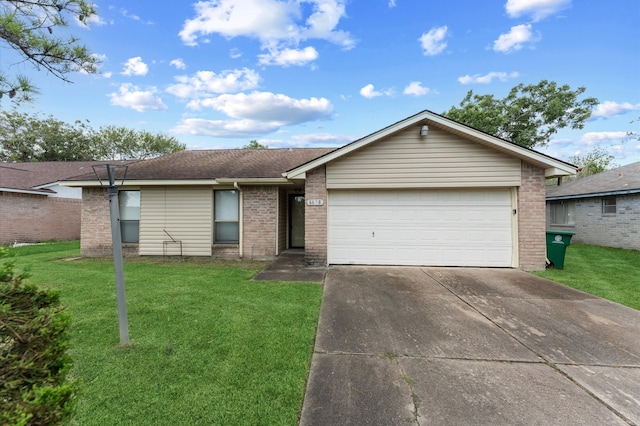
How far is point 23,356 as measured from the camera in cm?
164

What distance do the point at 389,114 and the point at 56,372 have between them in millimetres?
14860

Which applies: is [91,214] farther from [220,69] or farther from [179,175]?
[220,69]

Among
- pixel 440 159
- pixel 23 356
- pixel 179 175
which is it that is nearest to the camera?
pixel 23 356

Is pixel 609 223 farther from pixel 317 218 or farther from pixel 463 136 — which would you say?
pixel 317 218

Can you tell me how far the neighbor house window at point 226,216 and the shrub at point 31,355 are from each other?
773 centimetres

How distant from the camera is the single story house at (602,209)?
1182cm

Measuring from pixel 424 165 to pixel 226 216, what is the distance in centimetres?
664

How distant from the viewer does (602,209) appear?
13.2 metres

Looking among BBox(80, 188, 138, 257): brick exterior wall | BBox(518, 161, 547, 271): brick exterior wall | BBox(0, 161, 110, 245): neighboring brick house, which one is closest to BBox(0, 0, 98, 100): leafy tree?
BBox(80, 188, 138, 257): brick exterior wall

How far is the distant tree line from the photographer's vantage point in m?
28.4

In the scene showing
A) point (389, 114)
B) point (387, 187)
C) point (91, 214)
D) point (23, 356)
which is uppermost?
point (389, 114)

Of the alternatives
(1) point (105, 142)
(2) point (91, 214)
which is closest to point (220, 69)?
(2) point (91, 214)

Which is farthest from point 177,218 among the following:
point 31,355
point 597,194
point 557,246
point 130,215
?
point 597,194

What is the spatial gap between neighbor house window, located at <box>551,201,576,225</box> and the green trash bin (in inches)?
389
